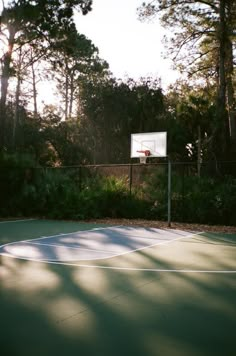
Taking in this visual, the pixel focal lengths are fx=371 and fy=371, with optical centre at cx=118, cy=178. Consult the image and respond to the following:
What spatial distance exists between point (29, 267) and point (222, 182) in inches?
322

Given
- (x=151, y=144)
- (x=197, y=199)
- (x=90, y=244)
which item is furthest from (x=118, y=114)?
(x=90, y=244)

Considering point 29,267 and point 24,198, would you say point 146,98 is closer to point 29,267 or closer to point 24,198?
point 24,198

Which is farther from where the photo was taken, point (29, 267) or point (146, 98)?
point (146, 98)

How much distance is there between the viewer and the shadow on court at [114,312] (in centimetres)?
270

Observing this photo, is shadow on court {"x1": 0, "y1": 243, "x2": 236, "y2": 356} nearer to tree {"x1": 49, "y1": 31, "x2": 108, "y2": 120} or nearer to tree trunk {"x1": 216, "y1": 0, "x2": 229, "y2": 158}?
tree trunk {"x1": 216, "y1": 0, "x2": 229, "y2": 158}

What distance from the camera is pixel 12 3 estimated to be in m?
7.71

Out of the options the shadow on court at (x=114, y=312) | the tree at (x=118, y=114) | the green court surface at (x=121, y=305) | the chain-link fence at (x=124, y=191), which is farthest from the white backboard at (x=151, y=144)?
the tree at (x=118, y=114)

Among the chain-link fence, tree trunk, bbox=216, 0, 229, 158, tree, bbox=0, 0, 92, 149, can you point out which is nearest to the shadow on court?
tree, bbox=0, 0, 92, 149

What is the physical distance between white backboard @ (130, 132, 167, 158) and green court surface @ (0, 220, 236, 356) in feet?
17.3

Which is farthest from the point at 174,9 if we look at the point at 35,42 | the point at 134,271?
A: the point at 134,271

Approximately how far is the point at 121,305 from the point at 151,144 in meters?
8.27

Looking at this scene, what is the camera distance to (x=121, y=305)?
3.67 metres

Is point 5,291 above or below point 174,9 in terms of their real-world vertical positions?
below

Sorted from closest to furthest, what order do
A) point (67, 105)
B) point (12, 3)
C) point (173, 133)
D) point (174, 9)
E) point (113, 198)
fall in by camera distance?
point (12, 3) < point (113, 198) < point (174, 9) < point (173, 133) < point (67, 105)
